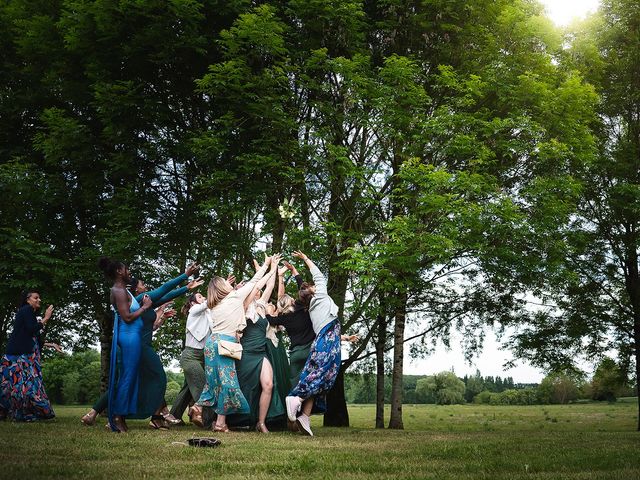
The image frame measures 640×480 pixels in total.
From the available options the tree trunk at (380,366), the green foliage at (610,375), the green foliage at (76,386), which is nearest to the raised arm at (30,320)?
the tree trunk at (380,366)

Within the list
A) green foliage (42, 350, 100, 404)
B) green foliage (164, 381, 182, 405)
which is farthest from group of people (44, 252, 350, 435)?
green foliage (42, 350, 100, 404)

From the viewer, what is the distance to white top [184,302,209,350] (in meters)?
12.6

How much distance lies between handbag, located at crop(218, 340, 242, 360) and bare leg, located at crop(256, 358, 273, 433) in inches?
23.9

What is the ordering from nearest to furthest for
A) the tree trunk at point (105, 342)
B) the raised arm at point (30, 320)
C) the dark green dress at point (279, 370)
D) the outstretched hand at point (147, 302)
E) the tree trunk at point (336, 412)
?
the outstretched hand at point (147, 302) < the dark green dress at point (279, 370) < the raised arm at point (30, 320) < the tree trunk at point (336, 412) < the tree trunk at point (105, 342)

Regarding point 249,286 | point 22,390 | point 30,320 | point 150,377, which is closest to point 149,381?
point 150,377

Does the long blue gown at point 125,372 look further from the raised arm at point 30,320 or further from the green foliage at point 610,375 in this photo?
the green foliage at point 610,375

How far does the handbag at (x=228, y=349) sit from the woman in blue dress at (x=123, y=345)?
1.25 metres

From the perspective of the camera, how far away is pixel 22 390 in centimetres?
1318

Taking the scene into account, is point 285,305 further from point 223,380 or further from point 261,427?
point 261,427

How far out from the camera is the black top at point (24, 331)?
13.0 meters

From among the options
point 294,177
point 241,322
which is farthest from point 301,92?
point 241,322

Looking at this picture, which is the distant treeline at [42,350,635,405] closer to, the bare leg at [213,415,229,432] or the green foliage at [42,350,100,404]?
the green foliage at [42,350,100,404]

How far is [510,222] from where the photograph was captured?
1609 centimetres

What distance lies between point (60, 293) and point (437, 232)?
10.3m
